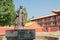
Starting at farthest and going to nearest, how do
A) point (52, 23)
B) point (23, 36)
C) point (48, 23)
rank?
1. point (48, 23)
2. point (52, 23)
3. point (23, 36)

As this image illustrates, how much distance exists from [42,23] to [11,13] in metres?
35.6

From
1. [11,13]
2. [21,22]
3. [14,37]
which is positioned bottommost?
[14,37]

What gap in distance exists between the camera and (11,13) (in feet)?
127

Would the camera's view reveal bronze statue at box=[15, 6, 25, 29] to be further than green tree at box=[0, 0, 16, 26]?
No

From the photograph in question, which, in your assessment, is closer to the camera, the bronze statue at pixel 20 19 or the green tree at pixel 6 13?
the bronze statue at pixel 20 19

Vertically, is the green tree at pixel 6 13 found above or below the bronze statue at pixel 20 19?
above

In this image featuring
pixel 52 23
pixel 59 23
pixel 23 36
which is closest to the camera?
pixel 23 36

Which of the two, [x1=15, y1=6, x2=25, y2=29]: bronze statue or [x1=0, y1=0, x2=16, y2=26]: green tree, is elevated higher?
A: [x1=0, y1=0, x2=16, y2=26]: green tree

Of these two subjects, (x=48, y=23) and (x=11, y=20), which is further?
(x=48, y=23)

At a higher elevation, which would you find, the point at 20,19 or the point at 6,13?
the point at 6,13

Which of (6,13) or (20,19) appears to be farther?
(6,13)

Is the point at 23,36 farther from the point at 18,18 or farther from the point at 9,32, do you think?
the point at 18,18

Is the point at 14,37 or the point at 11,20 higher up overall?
the point at 11,20

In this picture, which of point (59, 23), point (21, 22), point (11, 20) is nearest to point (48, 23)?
point (59, 23)
